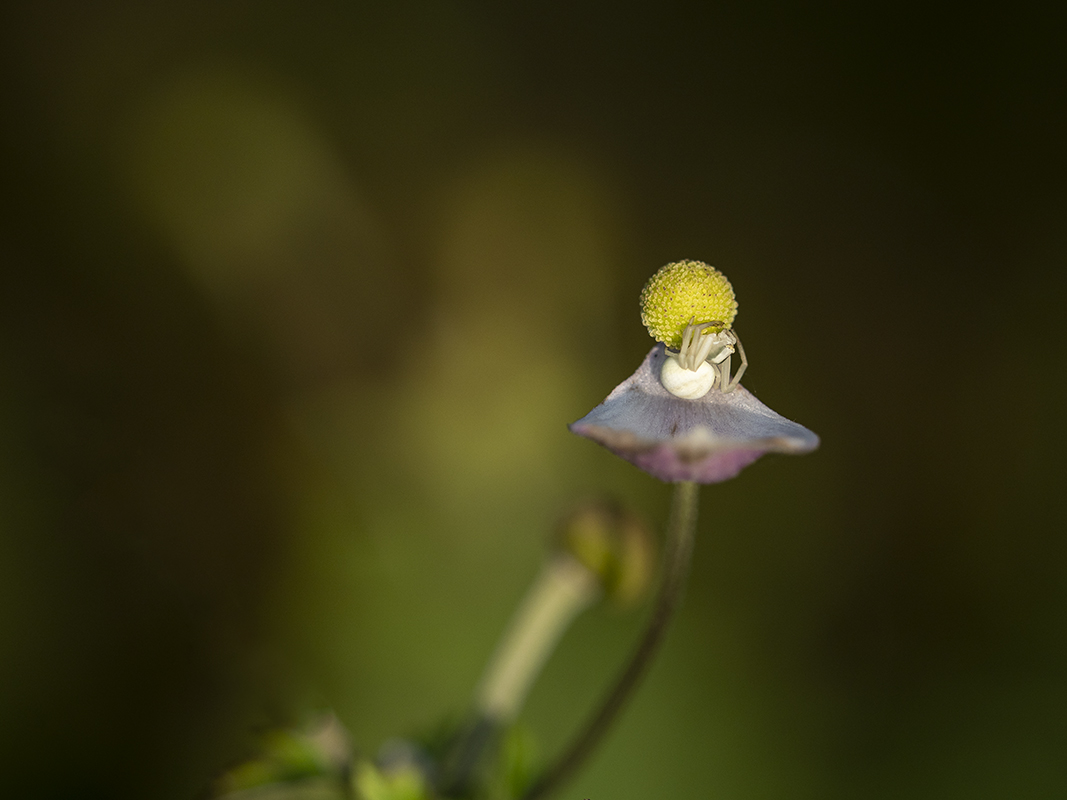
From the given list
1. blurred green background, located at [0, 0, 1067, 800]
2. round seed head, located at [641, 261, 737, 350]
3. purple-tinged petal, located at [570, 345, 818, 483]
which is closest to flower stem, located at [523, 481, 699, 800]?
purple-tinged petal, located at [570, 345, 818, 483]

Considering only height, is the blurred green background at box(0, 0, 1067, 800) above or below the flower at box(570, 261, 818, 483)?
above

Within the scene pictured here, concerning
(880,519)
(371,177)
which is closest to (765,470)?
(880,519)

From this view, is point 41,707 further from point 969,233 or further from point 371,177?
point 969,233

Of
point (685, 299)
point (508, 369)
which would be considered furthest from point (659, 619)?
point (508, 369)

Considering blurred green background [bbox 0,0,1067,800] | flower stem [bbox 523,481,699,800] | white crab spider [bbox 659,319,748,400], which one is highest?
blurred green background [bbox 0,0,1067,800]

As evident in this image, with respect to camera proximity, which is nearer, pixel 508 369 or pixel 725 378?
pixel 725 378

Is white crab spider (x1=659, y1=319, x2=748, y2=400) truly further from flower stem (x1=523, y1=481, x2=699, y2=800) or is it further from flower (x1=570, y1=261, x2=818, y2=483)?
flower stem (x1=523, y1=481, x2=699, y2=800)

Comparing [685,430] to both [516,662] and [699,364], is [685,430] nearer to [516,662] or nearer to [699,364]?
[699,364]
